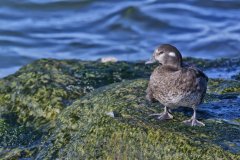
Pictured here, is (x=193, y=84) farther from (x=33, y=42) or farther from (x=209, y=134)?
(x=33, y=42)

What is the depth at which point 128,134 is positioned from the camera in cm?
622

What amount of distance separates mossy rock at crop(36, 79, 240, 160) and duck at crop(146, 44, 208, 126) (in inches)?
6.9

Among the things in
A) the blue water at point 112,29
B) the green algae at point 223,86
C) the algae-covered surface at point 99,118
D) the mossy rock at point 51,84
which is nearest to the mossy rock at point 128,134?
the algae-covered surface at point 99,118

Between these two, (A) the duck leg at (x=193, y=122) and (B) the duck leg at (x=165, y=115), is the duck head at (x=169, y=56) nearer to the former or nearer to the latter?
(B) the duck leg at (x=165, y=115)

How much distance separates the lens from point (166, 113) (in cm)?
659

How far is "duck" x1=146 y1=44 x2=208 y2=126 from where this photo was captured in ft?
21.2

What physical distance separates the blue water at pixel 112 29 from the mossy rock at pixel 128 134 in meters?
7.19

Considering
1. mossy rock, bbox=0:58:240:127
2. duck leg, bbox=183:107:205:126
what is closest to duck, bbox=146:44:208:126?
duck leg, bbox=183:107:205:126

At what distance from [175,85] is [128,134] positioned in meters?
0.71

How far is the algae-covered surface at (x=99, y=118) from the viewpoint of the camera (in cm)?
606

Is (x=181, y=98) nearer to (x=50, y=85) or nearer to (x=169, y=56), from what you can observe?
(x=169, y=56)

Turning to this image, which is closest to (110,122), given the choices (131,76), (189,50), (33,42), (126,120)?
(126,120)

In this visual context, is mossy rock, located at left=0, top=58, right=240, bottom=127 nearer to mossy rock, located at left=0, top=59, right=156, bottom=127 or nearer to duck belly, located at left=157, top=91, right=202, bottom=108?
mossy rock, located at left=0, top=59, right=156, bottom=127

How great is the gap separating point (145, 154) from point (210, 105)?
130 centimetres
